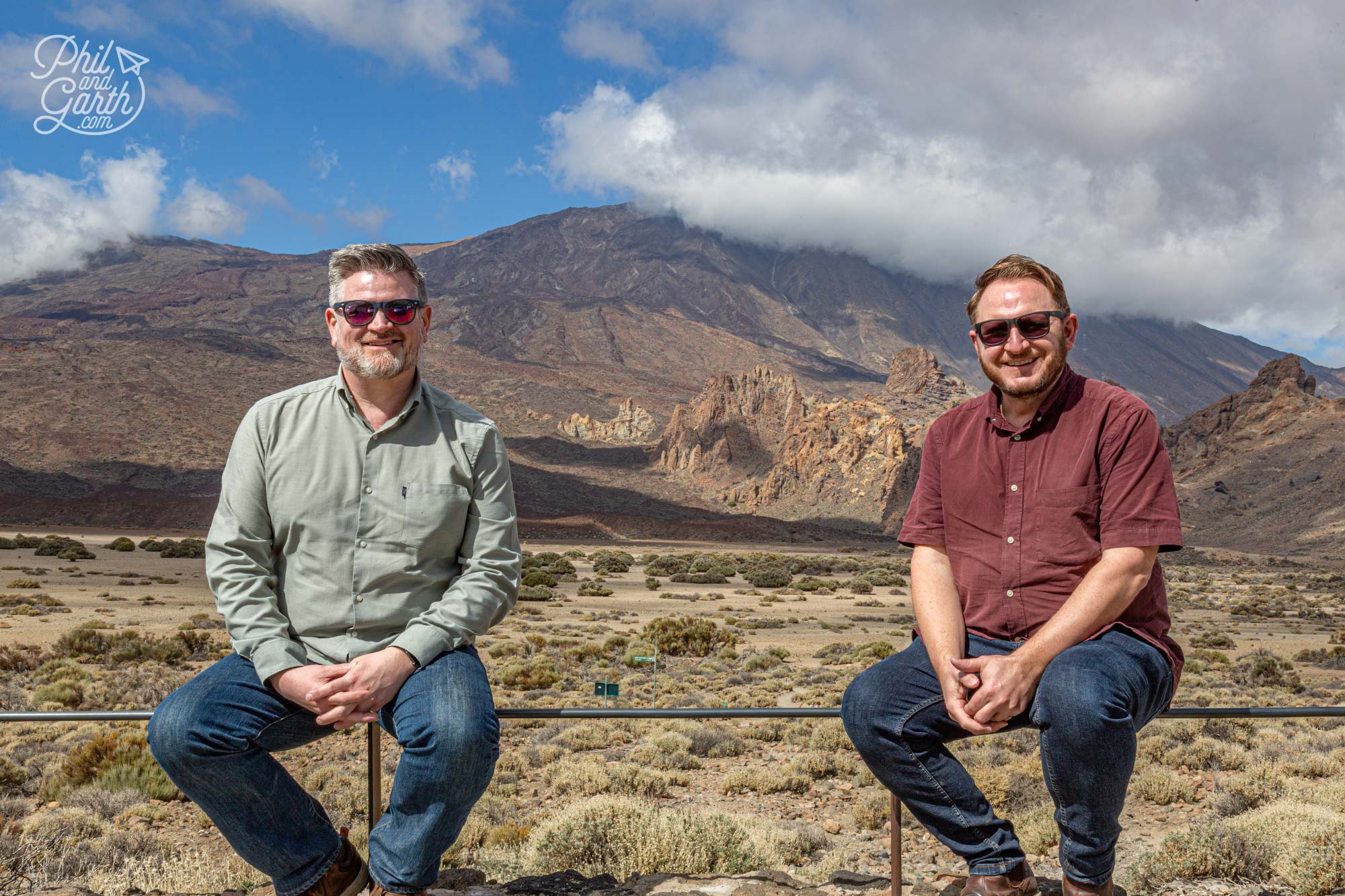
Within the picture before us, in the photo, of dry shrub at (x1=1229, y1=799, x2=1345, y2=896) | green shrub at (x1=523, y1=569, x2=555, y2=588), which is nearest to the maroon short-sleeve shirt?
dry shrub at (x1=1229, y1=799, x2=1345, y2=896)

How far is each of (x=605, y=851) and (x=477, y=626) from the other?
9.82 ft

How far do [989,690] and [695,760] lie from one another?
7.86m

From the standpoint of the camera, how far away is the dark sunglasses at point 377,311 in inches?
121

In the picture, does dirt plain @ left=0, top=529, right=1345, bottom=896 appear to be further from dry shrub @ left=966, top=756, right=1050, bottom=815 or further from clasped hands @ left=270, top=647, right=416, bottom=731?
clasped hands @ left=270, top=647, right=416, bottom=731

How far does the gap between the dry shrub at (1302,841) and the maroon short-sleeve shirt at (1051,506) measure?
1.57m

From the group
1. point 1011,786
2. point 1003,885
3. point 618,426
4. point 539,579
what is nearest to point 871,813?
point 1011,786

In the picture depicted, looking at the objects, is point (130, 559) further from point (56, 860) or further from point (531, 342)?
point (531, 342)

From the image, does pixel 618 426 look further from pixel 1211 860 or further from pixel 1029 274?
pixel 1029 274

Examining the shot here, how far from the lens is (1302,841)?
4629 millimetres

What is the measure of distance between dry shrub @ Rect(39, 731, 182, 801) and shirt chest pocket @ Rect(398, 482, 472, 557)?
673cm

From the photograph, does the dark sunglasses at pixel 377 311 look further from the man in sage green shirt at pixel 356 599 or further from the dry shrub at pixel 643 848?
the dry shrub at pixel 643 848

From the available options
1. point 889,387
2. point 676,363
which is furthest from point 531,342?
point 889,387

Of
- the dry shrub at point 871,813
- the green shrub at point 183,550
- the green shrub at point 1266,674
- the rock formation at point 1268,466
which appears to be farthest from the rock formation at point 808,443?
the dry shrub at point 871,813

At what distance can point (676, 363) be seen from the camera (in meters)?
199
